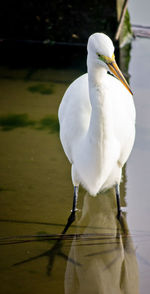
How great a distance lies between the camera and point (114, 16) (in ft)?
17.4

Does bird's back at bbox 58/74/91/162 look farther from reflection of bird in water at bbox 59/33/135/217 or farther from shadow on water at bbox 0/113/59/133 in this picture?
shadow on water at bbox 0/113/59/133

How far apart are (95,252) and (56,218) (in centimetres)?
42

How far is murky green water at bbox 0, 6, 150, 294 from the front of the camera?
2684mm

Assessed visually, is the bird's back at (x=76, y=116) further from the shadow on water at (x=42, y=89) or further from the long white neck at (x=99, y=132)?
the shadow on water at (x=42, y=89)

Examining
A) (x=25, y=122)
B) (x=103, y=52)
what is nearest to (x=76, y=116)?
(x=103, y=52)

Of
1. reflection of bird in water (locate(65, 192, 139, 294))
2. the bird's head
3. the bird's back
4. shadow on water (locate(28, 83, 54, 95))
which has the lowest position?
reflection of bird in water (locate(65, 192, 139, 294))

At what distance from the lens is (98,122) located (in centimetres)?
245

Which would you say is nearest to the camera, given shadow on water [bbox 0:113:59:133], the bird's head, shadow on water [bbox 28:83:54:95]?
the bird's head

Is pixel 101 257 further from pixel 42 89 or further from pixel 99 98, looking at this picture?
pixel 42 89

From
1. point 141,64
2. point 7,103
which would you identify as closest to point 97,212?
point 7,103

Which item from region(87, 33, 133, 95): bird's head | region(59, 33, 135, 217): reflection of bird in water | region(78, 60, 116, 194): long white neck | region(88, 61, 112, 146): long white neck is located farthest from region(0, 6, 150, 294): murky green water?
region(87, 33, 133, 95): bird's head

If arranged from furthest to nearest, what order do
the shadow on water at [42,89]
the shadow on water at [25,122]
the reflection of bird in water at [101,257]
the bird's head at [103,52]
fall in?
1. the shadow on water at [42,89]
2. the shadow on water at [25,122]
3. the reflection of bird in water at [101,257]
4. the bird's head at [103,52]

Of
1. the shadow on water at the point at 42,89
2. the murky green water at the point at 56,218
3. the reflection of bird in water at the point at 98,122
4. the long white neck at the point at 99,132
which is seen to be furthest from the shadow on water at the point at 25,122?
the long white neck at the point at 99,132

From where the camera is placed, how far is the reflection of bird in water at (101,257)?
2.65 metres
